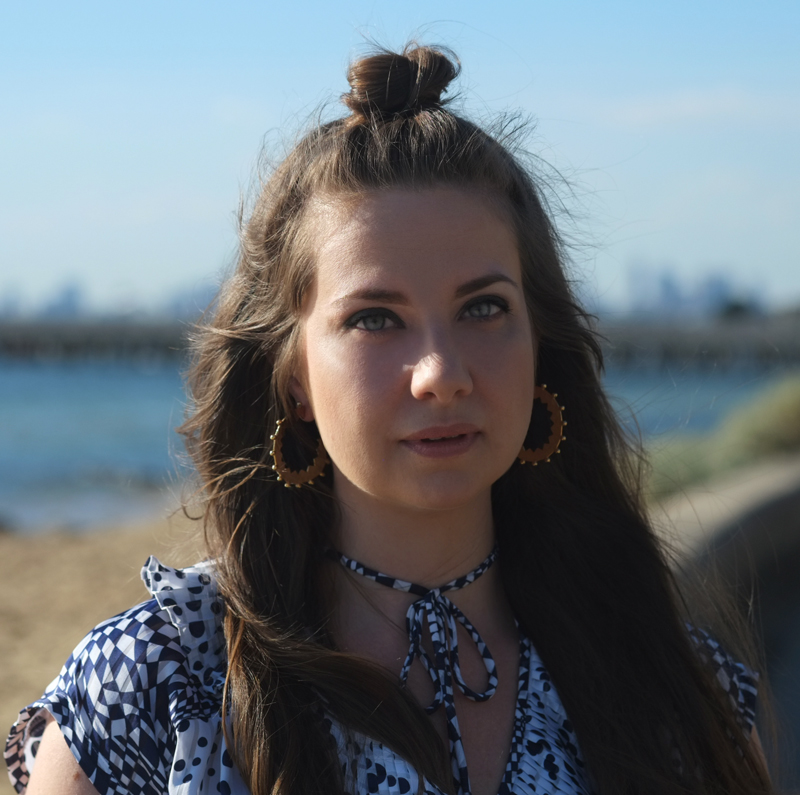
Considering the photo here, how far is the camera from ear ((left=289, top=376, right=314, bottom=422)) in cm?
210

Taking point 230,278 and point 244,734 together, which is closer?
point 244,734

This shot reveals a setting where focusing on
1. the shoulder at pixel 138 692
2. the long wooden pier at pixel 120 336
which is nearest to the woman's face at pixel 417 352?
the shoulder at pixel 138 692

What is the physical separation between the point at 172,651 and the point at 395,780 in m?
0.47

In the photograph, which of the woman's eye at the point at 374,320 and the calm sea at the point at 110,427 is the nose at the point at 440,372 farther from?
the calm sea at the point at 110,427

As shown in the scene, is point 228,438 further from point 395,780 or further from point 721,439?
point 721,439

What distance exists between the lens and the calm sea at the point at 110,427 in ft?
10.0

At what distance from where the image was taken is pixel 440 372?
1817mm

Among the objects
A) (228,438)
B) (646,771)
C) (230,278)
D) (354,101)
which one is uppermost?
(354,101)

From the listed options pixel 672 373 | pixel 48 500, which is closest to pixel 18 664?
pixel 672 373

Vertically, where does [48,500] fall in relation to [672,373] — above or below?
below

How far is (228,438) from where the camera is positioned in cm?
222

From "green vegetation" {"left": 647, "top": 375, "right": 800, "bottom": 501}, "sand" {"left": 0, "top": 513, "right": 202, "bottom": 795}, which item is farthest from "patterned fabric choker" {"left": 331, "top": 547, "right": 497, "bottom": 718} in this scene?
"green vegetation" {"left": 647, "top": 375, "right": 800, "bottom": 501}

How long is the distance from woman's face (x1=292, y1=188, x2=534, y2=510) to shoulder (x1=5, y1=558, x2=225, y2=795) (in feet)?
1.38

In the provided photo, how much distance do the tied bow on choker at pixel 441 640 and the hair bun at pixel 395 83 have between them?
92 centimetres
